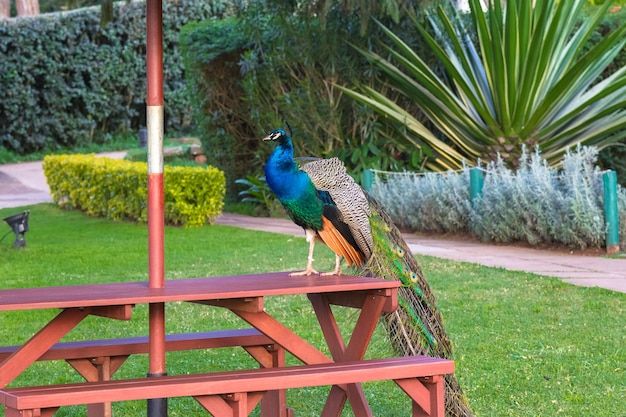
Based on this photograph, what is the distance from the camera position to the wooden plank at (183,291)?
3.51 meters

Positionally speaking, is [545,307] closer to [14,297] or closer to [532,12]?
[14,297]

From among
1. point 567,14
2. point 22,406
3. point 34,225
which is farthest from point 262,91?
point 22,406

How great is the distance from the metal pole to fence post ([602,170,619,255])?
6.44 metres

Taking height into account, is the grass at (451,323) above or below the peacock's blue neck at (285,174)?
below

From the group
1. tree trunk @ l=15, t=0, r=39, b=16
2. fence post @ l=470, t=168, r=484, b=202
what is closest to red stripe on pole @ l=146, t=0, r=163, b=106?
fence post @ l=470, t=168, r=484, b=202

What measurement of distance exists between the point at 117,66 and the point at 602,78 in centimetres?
1439

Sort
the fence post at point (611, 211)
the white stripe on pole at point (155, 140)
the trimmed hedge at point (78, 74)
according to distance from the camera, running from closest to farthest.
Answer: the white stripe on pole at point (155, 140) < the fence post at point (611, 211) < the trimmed hedge at point (78, 74)

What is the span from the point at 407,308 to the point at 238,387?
1155 millimetres

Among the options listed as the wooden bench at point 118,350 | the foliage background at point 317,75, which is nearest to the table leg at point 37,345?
the wooden bench at point 118,350

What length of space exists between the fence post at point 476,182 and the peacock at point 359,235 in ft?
21.1

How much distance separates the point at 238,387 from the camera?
343 centimetres

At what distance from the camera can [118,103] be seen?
80.8 feet

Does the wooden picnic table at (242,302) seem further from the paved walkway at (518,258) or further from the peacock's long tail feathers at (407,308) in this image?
the paved walkway at (518,258)

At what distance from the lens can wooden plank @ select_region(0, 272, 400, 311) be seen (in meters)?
3.51
